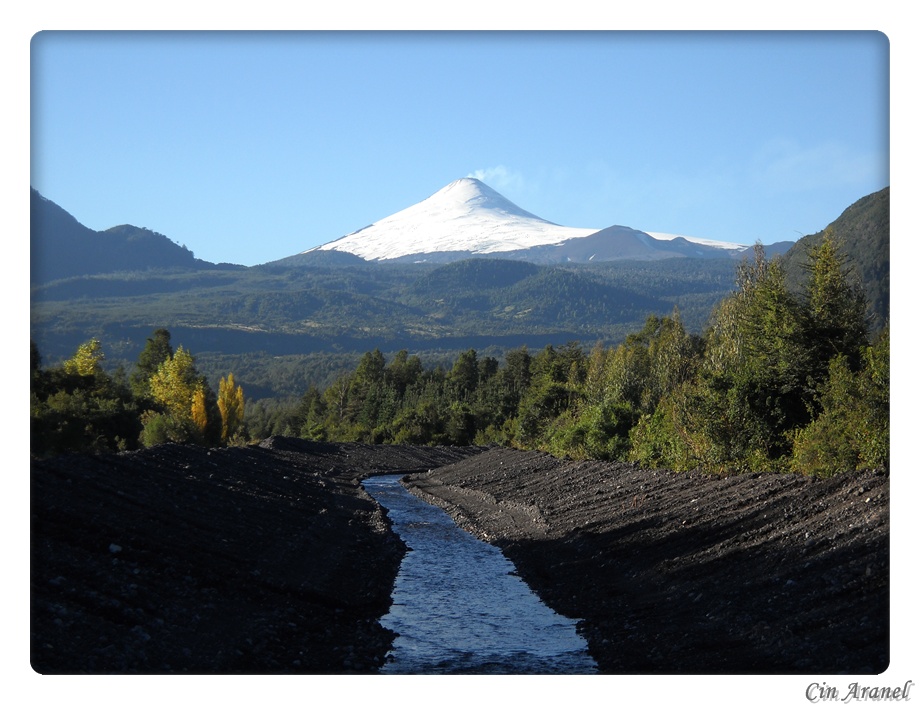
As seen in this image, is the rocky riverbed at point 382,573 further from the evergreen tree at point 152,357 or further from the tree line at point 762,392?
the evergreen tree at point 152,357

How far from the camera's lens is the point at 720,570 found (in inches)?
701

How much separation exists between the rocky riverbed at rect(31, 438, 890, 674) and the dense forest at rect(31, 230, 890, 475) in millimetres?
1964

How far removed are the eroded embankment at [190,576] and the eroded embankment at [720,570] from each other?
158 inches

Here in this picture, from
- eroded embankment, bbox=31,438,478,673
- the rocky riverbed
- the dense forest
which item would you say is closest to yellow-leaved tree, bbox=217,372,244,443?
the dense forest

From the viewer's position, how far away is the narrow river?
14273mm

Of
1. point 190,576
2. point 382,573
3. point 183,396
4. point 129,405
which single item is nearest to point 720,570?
point 382,573

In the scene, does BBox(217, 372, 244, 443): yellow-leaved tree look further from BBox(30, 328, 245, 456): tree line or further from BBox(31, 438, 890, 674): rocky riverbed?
BBox(31, 438, 890, 674): rocky riverbed

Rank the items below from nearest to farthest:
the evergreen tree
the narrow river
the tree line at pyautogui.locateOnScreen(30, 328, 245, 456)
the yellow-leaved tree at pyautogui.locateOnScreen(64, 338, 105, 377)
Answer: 1. the narrow river
2. the tree line at pyautogui.locateOnScreen(30, 328, 245, 456)
3. the yellow-leaved tree at pyautogui.locateOnScreen(64, 338, 105, 377)
4. the evergreen tree

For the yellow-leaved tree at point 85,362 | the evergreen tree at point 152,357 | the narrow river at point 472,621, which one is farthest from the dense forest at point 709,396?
the narrow river at point 472,621

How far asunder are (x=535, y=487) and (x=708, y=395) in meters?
10.8

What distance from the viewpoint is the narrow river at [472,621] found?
1427 cm

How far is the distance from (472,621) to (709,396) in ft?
53.0

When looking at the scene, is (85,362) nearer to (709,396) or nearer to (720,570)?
(709,396)
